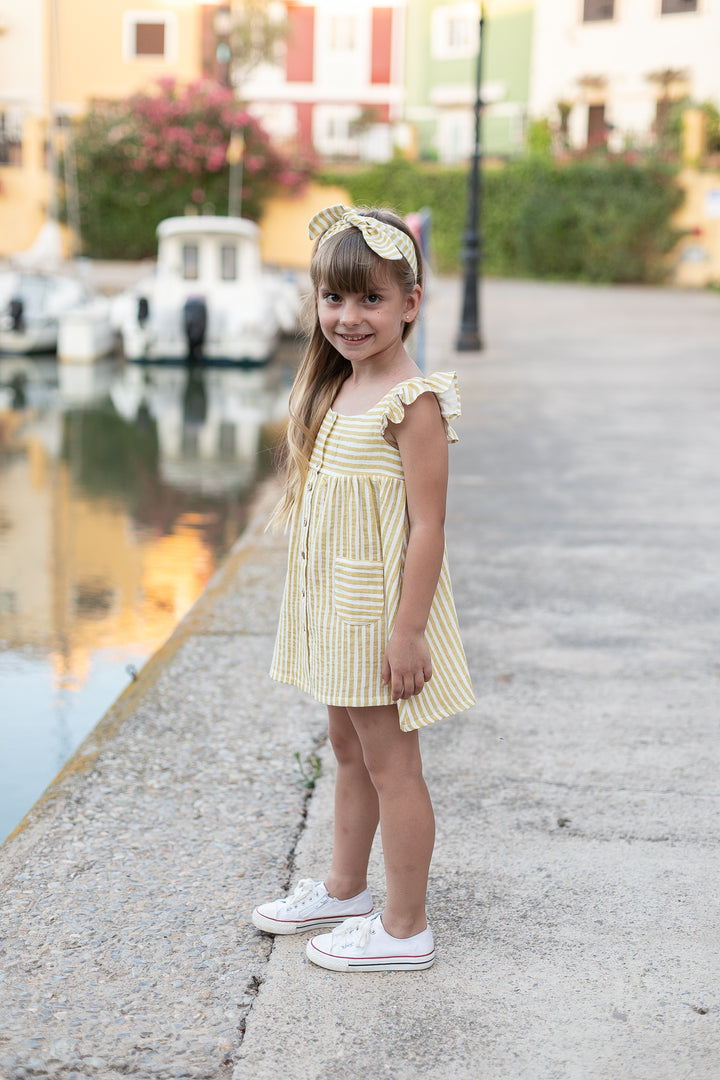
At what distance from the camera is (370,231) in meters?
2.22

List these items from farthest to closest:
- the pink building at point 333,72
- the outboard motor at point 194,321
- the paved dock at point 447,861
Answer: the pink building at point 333,72 → the outboard motor at point 194,321 → the paved dock at point 447,861

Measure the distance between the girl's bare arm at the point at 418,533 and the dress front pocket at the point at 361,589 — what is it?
0.05m

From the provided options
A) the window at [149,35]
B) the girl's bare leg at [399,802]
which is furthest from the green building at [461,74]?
the girl's bare leg at [399,802]

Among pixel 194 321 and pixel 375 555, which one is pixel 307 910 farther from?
pixel 194 321

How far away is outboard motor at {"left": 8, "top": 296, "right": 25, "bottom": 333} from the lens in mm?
14859

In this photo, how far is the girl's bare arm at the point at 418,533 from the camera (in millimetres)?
2203

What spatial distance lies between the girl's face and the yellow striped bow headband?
6 cm

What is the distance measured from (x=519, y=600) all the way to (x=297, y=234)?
87.3ft

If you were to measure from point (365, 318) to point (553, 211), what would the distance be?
84.1ft

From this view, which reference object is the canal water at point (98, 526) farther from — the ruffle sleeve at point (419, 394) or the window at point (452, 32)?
the window at point (452, 32)

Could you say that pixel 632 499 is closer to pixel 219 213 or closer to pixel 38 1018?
pixel 38 1018

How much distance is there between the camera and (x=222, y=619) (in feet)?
14.9

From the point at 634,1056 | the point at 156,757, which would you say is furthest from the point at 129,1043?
the point at 156,757

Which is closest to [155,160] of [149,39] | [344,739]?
[149,39]
